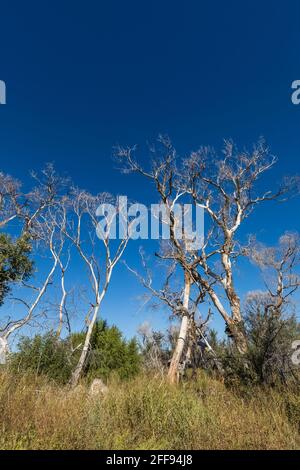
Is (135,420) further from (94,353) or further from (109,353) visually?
(109,353)

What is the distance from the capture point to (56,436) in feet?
13.3

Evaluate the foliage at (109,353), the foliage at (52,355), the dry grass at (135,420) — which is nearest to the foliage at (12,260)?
the foliage at (52,355)

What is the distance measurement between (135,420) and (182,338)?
7.86m

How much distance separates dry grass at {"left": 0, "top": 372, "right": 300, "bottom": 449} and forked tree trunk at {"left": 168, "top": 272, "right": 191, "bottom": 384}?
631 centimetres

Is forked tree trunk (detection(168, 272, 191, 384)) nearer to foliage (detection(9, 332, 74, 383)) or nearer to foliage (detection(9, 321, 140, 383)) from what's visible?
foliage (detection(9, 321, 140, 383))

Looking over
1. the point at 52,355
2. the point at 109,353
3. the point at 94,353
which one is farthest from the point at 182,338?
the point at 109,353

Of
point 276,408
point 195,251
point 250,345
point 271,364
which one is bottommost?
point 276,408

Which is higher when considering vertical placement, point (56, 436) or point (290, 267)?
point (290, 267)

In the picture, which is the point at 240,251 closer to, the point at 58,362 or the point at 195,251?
the point at 195,251

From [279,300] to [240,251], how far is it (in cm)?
286

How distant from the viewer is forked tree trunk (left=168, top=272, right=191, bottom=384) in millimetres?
12430

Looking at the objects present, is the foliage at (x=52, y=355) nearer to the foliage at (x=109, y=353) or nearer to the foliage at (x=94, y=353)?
the foliage at (x=94, y=353)

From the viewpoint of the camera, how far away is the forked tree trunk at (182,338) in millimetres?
12430
